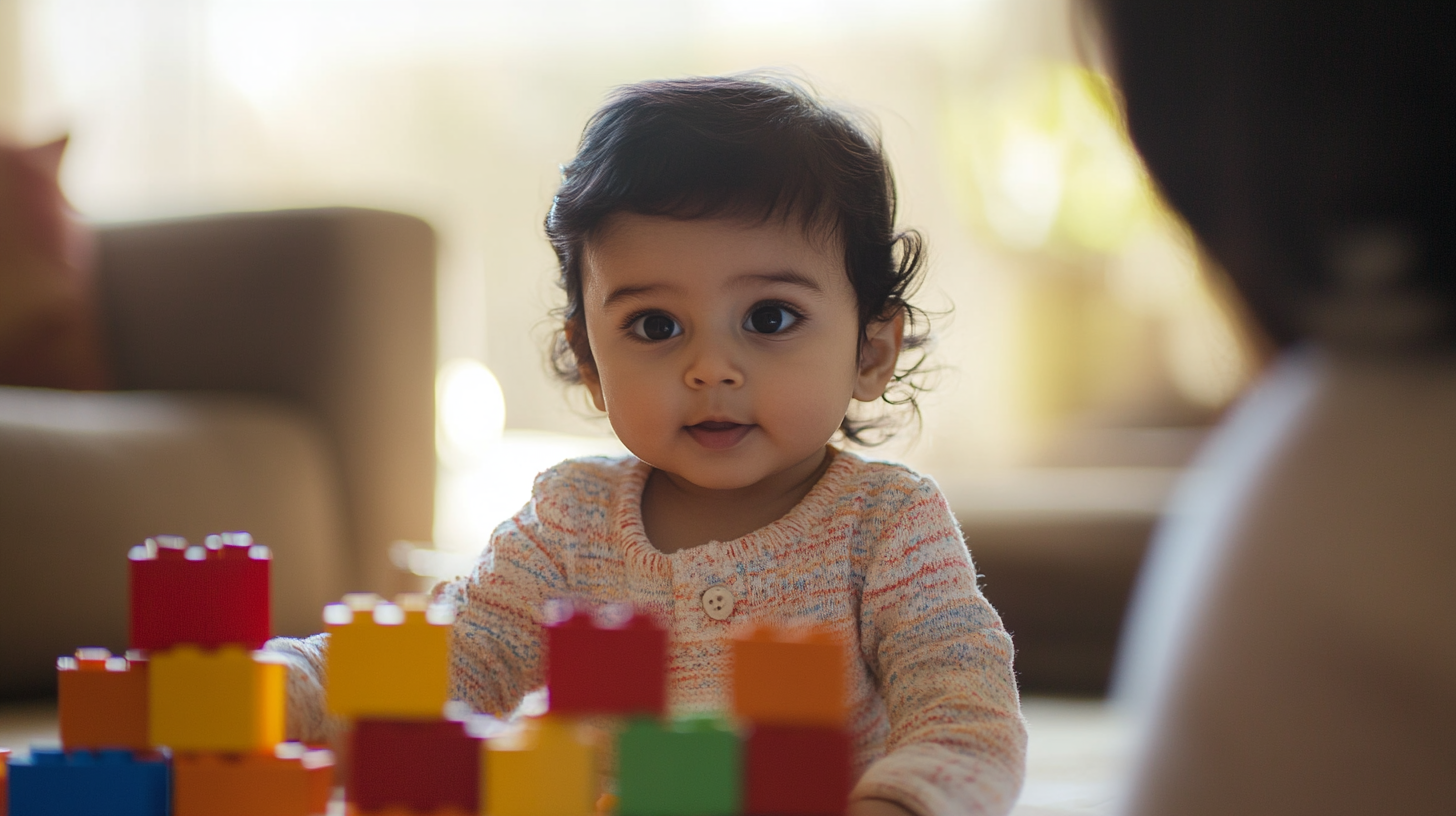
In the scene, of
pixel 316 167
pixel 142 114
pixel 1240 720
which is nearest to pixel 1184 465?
pixel 316 167

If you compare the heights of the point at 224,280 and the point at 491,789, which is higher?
the point at 224,280

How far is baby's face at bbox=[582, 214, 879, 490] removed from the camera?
80 cm

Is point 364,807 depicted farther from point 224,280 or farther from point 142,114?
point 142,114

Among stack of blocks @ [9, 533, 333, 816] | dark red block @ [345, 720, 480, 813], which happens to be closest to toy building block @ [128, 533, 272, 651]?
stack of blocks @ [9, 533, 333, 816]

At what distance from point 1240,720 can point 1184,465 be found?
2532 millimetres

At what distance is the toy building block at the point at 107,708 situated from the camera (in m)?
0.58

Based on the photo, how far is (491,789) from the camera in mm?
500

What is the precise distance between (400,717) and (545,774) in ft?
0.25

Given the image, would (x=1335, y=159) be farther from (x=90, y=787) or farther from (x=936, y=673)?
(x=90, y=787)

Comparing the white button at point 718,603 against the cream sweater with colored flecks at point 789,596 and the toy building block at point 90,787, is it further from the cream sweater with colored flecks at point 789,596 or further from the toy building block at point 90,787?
the toy building block at point 90,787

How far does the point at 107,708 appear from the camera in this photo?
1.91ft

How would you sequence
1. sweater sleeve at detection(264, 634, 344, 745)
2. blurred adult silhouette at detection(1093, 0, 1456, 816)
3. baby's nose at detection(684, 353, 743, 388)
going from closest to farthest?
1. blurred adult silhouette at detection(1093, 0, 1456, 816)
2. sweater sleeve at detection(264, 634, 344, 745)
3. baby's nose at detection(684, 353, 743, 388)

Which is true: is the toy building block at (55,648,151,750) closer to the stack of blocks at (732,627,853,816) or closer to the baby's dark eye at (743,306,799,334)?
the stack of blocks at (732,627,853,816)

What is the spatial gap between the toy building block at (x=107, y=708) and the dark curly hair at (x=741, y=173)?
16.5 inches
